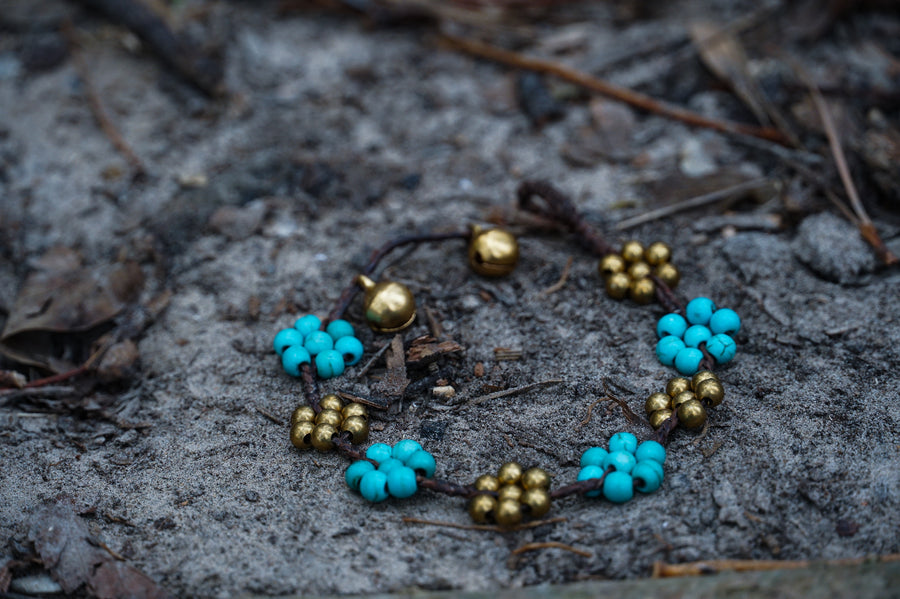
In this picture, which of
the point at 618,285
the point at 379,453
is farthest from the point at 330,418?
the point at 618,285

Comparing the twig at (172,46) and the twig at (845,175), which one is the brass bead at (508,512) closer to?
the twig at (845,175)

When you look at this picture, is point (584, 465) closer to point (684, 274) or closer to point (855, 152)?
point (684, 274)

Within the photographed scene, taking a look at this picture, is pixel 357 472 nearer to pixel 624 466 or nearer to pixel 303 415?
pixel 303 415

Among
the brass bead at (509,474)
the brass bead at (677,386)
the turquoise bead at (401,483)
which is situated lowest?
the turquoise bead at (401,483)

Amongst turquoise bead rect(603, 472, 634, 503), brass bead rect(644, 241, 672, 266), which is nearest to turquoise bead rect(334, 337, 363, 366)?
turquoise bead rect(603, 472, 634, 503)

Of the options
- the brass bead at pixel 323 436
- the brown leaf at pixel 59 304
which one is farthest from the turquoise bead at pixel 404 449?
the brown leaf at pixel 59 304

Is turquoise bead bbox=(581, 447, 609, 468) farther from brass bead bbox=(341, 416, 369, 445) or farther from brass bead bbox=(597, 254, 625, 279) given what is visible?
brass bead bbox=(597, 254, 625, 279)
